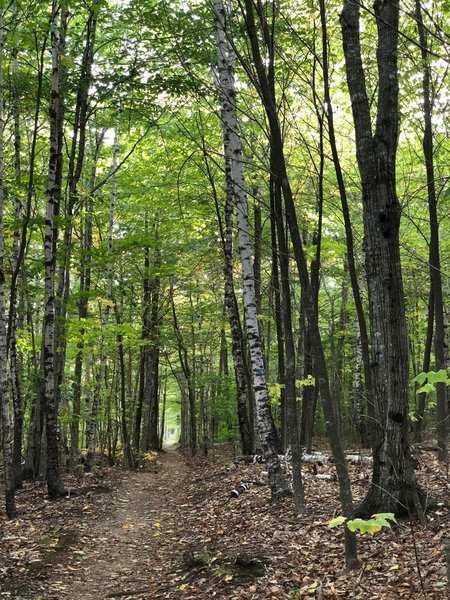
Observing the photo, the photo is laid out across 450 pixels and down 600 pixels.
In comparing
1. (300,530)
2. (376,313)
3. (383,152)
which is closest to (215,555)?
(300,530)

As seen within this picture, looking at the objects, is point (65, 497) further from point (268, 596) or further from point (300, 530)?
point (268, 596)

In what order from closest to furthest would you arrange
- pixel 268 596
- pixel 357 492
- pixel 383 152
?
pixel 268 596, pixel 383 152, pixel 357 492

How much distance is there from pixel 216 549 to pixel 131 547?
6.14ft

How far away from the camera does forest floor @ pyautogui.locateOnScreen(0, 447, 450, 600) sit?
15.2 feet

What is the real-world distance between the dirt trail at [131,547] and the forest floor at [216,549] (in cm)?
2

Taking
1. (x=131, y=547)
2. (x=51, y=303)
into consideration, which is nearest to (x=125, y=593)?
(x=131, y=547)

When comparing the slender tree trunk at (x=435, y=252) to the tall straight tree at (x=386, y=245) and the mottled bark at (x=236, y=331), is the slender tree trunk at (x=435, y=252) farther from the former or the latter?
the mottled bark at (x=236, y=331)

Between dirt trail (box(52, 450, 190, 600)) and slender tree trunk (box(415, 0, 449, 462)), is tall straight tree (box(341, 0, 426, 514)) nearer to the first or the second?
dirt trail (box(52, 450, 190, 600))

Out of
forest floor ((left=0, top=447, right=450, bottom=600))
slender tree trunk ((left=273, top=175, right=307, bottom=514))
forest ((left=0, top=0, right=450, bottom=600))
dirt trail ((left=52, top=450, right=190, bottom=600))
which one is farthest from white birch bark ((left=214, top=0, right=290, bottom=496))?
dirt trail ((left=52, top=450, right=190, bottom=600))

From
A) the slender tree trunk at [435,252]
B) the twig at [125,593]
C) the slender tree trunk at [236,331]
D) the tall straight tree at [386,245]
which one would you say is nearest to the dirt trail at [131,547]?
the twig at [125,593]

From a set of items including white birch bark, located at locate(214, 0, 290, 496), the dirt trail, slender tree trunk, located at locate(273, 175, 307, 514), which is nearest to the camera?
the dirt trail

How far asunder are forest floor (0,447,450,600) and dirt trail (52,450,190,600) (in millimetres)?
18

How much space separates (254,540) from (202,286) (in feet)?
52.3

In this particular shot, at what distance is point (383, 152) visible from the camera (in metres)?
5.41
